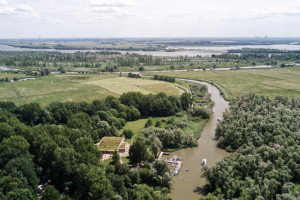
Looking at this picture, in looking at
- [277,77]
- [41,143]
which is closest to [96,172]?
[41,143]

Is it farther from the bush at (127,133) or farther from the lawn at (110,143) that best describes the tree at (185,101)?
the lawn at (110,143)

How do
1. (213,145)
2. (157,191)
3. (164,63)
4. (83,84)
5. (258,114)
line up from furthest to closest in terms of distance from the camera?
(164,63)
(83,84)
(258,114)
(213,145)
(157,191)

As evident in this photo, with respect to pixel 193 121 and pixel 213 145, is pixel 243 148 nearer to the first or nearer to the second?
pixel 213 145

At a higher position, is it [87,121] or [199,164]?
[87,121]

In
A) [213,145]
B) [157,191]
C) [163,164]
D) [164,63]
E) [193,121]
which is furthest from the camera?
[164,63]

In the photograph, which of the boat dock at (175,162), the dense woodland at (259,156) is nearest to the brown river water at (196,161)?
the boat dock at (175,162)

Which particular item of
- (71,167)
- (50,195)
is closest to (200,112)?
(71,167)

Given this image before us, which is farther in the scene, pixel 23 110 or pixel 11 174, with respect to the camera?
pixel 23 110
